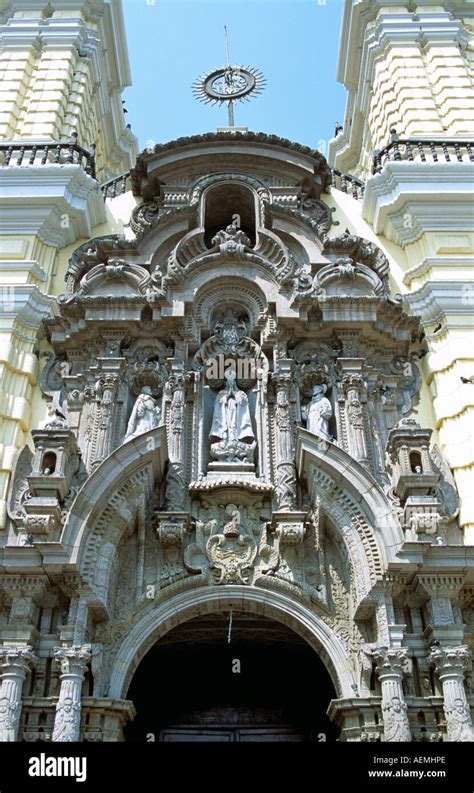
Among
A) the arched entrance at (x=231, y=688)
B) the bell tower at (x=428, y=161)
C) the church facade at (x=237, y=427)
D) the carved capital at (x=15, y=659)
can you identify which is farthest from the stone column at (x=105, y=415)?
the bell tower at (x=428, y=161)

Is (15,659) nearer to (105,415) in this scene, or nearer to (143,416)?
(105,415)

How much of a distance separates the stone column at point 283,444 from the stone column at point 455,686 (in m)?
2.83

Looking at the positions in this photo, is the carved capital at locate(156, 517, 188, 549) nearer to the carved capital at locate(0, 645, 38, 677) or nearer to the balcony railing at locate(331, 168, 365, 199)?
the carved capital at locate(0, 645, 38, 677)

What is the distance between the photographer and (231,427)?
482 inches

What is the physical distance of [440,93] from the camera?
1659cm

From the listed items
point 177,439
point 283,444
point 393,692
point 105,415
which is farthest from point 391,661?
point 105,415

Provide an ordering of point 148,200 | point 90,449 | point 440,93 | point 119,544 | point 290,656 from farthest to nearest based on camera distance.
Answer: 1. point 440,93
2. point 148,200
3. point 290,656
4. point 90,449
5. point 119,544

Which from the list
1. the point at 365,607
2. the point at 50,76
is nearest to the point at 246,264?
the point at 365,607

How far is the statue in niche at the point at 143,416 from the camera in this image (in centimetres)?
1199

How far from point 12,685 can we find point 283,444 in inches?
195

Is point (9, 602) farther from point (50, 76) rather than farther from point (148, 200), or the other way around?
point (50, 76)


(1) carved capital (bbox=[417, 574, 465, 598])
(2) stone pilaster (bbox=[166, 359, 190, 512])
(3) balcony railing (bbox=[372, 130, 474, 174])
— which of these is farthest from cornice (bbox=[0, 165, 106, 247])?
(1) carved capital (bbox=[417, 574, 465, 598])

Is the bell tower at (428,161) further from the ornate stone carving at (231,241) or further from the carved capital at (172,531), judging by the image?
the carved capital at (172,531)

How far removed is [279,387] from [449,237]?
14.2 feet
